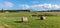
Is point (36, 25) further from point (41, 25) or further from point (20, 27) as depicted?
point (20, 27)

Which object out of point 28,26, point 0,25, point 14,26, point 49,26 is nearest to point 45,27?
point 49,26

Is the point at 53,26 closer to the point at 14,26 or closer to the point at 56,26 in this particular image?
the point at 56,26

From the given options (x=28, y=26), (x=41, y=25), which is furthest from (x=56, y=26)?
(x=28, y=26)

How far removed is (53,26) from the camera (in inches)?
941

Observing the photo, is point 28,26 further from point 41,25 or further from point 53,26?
point 53,26

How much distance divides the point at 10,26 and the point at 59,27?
6.78 m

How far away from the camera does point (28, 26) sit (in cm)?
2350

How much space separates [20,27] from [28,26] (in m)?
1.26

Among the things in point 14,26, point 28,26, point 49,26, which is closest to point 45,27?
point 49,26

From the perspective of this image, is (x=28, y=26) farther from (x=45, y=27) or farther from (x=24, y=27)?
(x=45, y=27)

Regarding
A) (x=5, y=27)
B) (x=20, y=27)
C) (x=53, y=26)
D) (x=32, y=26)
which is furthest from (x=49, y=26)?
(x=5, y=27)

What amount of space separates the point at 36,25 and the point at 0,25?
200 inches

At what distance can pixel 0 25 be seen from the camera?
78.2ft

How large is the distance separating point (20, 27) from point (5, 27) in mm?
2084
